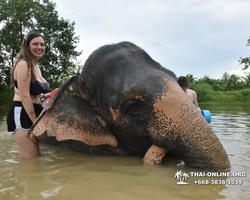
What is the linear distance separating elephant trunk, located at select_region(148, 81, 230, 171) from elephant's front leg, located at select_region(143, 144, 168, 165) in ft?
0.22

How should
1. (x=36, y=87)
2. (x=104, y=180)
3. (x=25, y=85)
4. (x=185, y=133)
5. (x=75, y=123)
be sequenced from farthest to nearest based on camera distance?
(x=36, y=87), (x=25, y=85), (x=75, y=123), (x=185, y=133), (x=104, y=180)

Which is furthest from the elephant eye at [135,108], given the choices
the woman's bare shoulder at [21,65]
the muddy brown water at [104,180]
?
the woman's bare shoulder at [21,65]

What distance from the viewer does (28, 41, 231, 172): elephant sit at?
9.22ft

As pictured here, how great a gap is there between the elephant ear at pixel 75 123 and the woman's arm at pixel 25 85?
0.27 m

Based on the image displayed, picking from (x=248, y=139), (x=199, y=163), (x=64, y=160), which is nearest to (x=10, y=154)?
(x=64, y=160)

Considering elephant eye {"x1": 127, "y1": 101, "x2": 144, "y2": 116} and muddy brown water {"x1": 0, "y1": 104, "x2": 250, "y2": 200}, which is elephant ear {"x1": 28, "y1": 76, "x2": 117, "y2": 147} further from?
elephant eye {"x1": 127, "y1": 101, "x2": 144, "y2": 116}

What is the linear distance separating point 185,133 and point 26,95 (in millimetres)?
1923

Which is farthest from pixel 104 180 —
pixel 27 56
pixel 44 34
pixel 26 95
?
pixel 44 34

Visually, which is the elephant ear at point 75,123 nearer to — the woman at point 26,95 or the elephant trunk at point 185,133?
the woman at point 26,95

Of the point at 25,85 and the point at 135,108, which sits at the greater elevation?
the point at 25,85

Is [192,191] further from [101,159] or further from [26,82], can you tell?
[26,82]

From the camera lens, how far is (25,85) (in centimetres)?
368

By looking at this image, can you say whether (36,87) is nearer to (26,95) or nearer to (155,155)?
(26,95)

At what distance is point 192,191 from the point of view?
233 cm
